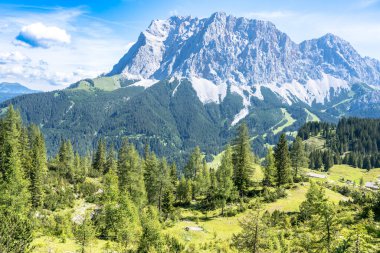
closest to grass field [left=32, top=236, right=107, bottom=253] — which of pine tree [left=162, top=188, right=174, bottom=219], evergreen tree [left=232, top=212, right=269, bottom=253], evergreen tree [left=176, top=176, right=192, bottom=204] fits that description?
evergreen tree [left=232, top=212, right=269, bottom=253]

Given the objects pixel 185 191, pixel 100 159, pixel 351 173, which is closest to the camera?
pixel 185 191

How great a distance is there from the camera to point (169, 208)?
257ft

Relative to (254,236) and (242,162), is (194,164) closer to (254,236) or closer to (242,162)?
(242,162)

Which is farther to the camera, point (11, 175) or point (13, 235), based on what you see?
point (11, 175)

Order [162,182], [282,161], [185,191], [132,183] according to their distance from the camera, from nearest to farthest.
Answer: [132,183] → [162,182] → [282,161] → [185,191]

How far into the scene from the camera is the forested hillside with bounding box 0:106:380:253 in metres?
32.8

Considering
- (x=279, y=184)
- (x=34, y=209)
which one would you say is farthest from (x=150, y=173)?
(x=279, y=184)

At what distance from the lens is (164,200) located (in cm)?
8112

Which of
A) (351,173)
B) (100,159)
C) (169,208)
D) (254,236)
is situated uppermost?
(254,236)

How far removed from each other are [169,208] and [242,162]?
20934mm

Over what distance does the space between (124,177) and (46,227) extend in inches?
915

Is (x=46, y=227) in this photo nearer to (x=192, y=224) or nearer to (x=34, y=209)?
(x=34, y=209)

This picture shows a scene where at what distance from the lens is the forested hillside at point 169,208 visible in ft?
107

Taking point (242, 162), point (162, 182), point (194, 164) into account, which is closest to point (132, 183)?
point (162, 182)
